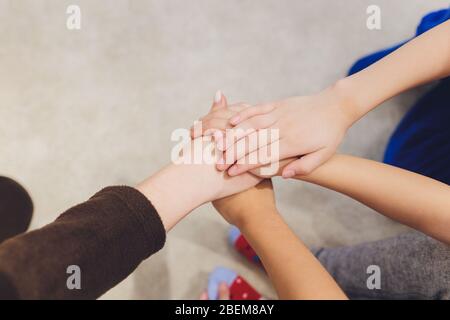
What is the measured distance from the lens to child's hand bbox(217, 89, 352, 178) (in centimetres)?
84

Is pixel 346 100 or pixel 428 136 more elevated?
pixel 346 100

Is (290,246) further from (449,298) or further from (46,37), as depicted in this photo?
(46,37)

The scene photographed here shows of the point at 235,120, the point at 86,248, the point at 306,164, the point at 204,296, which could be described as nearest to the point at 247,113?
the point at 235,120

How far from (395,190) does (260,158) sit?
0.25 metres

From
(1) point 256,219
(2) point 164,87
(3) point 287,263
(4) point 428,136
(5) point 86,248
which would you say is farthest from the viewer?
(2) point 164,87

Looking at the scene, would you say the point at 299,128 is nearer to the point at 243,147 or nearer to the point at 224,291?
the point at 243,147

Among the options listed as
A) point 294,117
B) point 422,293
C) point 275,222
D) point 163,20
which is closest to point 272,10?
point 163,20

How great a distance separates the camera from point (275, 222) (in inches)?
31.9

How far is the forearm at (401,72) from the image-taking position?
885 mm

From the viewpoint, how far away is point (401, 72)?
893 mm

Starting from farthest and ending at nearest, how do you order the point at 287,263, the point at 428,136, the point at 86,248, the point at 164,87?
the point at 164,87 → the point at 428,136 → the point at 287,263 → the point at 86,248

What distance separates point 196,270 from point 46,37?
798 millimetres

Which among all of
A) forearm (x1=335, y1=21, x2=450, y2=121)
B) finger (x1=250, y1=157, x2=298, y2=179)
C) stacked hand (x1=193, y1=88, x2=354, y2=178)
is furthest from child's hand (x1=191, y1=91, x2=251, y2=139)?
forearm (x1=335, y1=21, x2=450, y2=121)

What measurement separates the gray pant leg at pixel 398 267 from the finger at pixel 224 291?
0.25 metres
